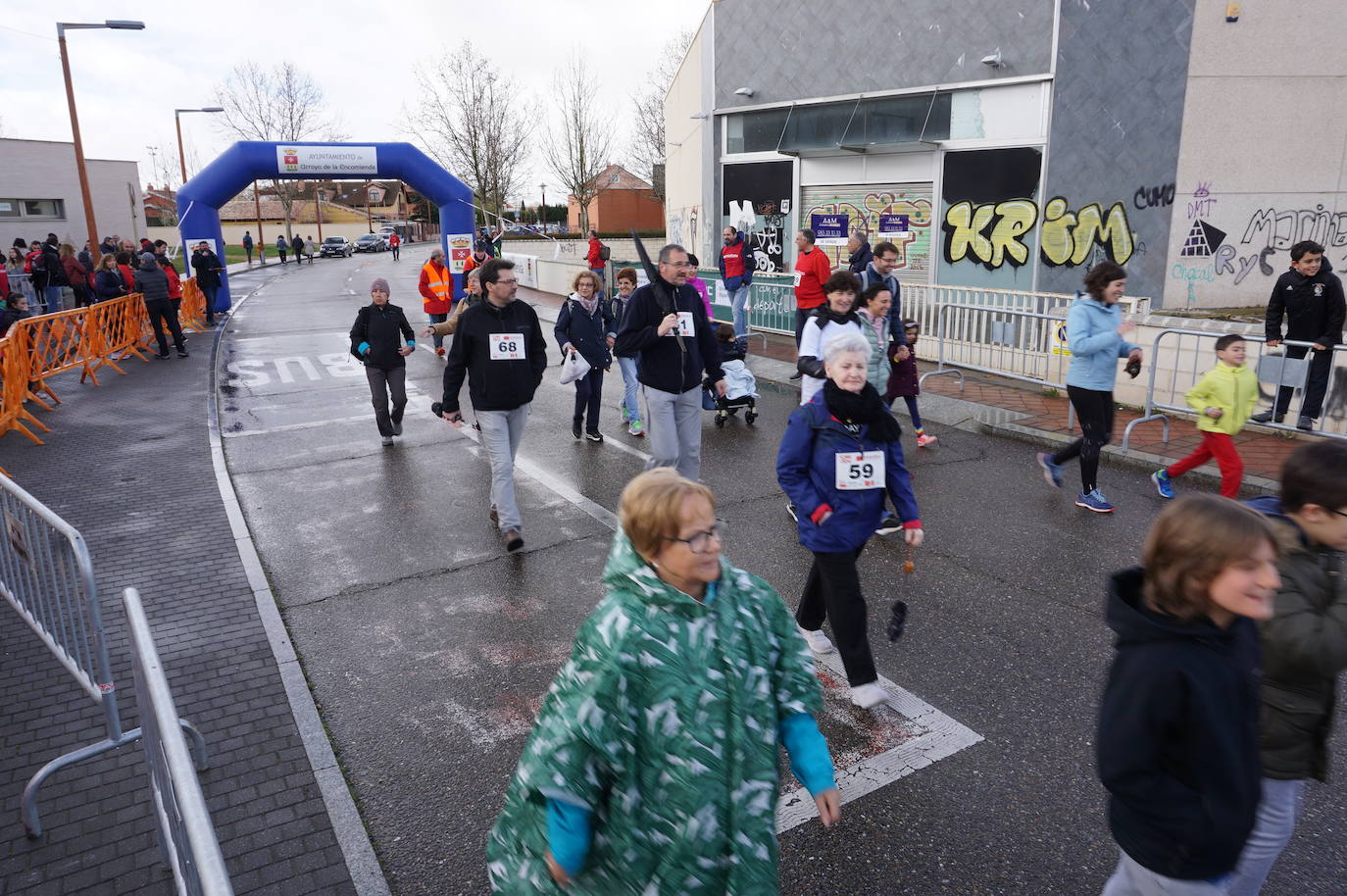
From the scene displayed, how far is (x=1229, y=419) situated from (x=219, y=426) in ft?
34.0

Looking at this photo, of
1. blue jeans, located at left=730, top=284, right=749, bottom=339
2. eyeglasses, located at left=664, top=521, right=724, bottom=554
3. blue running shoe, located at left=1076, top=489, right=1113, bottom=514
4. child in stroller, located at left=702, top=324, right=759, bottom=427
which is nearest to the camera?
eyeglasses, located at left=664, top=521, right=724, bottom=554

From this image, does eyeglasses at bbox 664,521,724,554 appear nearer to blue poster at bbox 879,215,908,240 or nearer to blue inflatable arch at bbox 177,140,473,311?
blue poster at bbox 879,215,908,240

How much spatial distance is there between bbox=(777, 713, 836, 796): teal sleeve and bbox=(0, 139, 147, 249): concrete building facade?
41.8 m

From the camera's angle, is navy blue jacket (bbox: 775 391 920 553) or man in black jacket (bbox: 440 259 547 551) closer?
navy blue jacket (bbox: 775 391 920 553)

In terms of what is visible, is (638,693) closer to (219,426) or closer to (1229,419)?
(1229,419)

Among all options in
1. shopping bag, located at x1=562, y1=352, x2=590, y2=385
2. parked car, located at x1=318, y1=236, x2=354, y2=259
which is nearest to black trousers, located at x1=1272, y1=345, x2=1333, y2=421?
shopping bag, located at x1=562, y1=352, x2=590, y2=385

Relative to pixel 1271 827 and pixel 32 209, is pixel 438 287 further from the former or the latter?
pixel 32 209

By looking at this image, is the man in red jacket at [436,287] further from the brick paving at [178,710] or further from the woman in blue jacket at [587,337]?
the brick paving at [178,710]

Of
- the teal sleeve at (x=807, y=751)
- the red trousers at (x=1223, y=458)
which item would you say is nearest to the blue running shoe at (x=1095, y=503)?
the red trousers at (x=1223, y=458)

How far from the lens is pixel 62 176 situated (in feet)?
127

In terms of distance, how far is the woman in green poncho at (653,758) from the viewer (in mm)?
2000

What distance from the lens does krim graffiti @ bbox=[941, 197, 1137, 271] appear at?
50.3 ft

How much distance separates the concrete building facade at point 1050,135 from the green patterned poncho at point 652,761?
51.3 feet

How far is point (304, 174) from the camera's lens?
24047 millimetres
